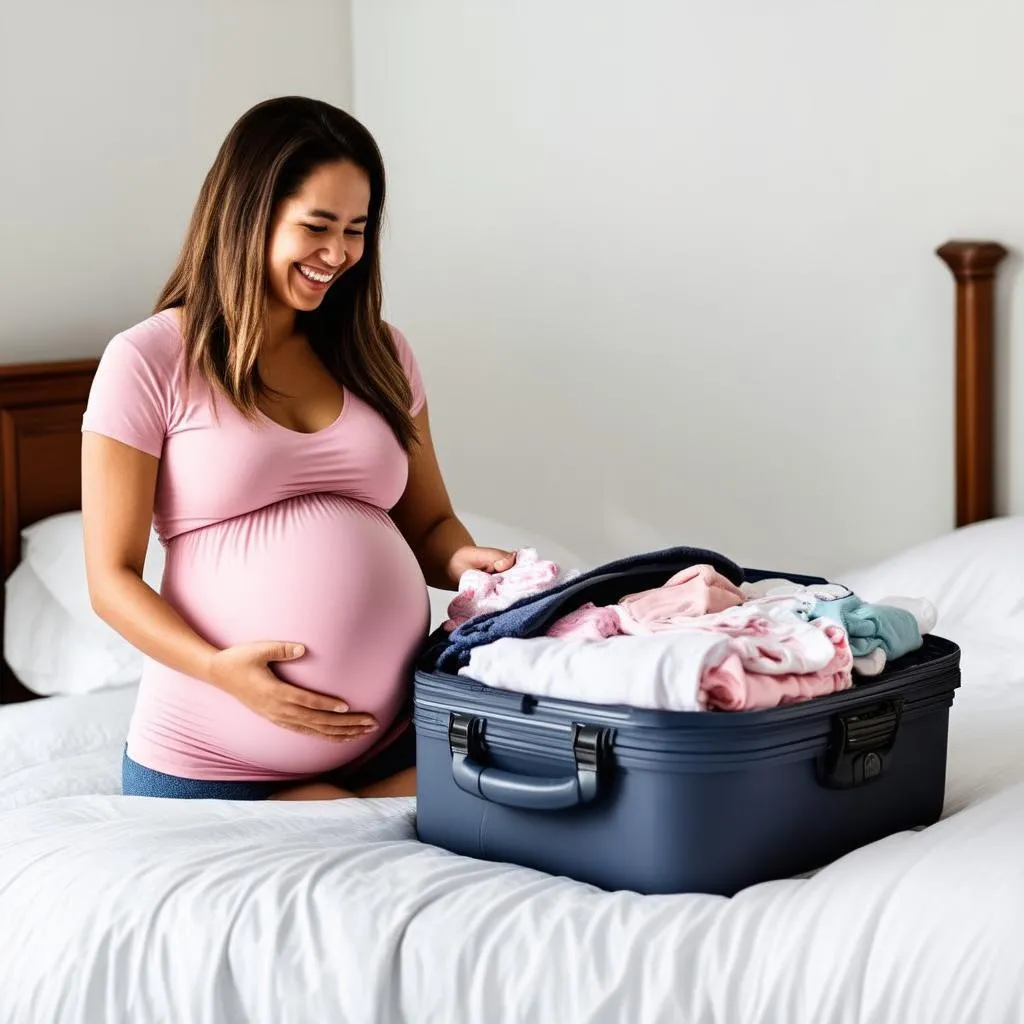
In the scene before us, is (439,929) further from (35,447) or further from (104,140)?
(104,140)

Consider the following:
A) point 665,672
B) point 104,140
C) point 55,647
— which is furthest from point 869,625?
point 104,140

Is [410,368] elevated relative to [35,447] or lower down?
elevated

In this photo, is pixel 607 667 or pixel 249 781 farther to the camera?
pixel 249 781

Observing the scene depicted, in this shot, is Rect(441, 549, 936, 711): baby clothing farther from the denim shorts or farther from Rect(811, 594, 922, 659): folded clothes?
the denim shorts

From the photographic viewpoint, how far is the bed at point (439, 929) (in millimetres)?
1120

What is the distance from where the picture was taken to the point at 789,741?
123 cm

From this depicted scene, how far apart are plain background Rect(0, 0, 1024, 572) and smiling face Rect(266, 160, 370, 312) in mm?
1354

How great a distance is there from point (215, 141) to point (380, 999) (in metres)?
2.37

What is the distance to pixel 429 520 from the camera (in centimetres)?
184

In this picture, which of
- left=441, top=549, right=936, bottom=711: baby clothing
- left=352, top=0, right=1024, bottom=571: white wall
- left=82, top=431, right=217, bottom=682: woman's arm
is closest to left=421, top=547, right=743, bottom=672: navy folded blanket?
left=441, top=549, right=936, bottom=711: baby clothing

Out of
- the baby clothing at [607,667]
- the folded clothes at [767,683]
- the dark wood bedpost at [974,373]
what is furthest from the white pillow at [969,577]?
the baby clothing at [607,667]

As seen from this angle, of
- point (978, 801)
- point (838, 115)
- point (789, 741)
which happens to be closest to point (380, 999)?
point (789, 741)

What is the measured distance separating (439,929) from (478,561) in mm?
598

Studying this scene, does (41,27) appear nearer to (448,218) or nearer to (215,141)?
(215,141)
